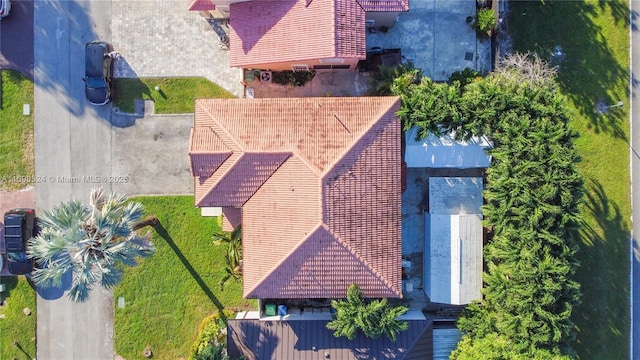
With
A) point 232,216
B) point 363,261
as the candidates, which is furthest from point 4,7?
point 363,261

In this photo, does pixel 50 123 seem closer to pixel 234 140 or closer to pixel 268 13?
pixel 234 140

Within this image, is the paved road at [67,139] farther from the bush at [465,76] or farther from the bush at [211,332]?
the bush at [465,76]

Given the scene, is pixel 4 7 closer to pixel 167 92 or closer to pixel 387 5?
pixel 167 92

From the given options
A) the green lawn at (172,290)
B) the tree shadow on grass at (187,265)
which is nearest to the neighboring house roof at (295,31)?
the green lawn at (172,290)

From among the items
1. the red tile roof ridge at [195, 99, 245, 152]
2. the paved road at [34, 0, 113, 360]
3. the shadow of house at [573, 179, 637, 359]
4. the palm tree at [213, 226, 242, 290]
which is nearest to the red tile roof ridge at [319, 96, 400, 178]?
the red tile roof ridge at [195, 99, 245, 152]

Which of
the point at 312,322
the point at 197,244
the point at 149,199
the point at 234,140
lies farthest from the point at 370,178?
the point at 149,199

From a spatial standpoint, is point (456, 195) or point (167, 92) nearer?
point (456, 195)

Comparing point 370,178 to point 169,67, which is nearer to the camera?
point 370,178

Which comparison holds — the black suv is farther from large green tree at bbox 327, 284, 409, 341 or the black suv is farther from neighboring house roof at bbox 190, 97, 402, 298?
large green tree at bbox 327, 284, 409, 341
